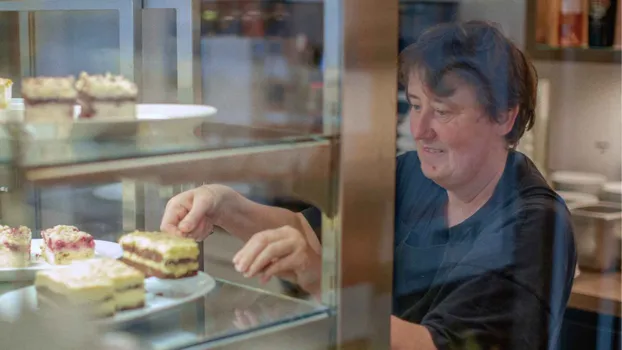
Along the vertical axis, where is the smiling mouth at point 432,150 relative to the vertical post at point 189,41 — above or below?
below

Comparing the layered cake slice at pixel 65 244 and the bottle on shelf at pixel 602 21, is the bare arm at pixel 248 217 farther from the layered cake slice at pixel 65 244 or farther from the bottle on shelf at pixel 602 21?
the bottle on shelf at pixel 602 21

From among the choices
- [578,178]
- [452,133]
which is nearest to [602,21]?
[578,178]

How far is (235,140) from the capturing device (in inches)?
33.2

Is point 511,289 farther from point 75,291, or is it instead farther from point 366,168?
point 75,291

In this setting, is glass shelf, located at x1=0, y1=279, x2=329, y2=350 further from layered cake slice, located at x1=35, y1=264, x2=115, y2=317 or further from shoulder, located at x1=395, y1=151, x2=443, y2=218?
shoulder, located at x1=395, y1=151, x2=443, y2=218

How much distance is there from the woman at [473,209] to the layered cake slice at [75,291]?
1.95 ft

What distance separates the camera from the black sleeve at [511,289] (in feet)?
4.49

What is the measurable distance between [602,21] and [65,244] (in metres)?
1.64

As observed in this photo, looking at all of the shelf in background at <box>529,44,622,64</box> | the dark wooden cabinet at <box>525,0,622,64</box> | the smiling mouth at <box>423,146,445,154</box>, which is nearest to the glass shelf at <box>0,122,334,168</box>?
the smiling mouth at <box>423,146,445,154</box>

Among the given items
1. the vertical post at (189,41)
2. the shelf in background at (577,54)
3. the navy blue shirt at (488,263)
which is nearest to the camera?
the vertical post at (189,41)

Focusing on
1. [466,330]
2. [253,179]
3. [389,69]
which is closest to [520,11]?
[466,330]

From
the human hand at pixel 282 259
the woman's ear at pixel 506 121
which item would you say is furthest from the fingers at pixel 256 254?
the woman's ear at pixel 506 121

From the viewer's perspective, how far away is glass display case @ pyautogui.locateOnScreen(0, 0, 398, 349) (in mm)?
796

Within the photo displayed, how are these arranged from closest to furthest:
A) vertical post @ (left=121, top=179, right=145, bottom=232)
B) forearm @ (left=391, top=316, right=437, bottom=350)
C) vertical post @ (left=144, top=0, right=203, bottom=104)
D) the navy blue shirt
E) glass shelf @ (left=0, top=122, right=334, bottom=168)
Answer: glass shelf @ (left=0, top=122, right=334, bottom=168) < vertical post @ (left=121, top=179, right=145, bottom=232) < vertical post @ (left=144, top=0, right=203, bottom=104) < forearm @ (left=391, top=316, right=437, bottom=350) < the navy blue shirt
